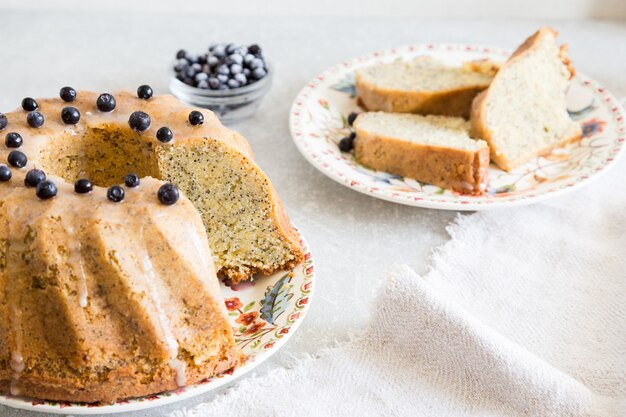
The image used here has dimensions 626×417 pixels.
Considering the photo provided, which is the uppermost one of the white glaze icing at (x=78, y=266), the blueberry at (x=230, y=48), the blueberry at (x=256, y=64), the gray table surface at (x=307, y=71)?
the white glaze icing at (x=78, y=266)

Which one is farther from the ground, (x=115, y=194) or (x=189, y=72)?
(x=115, y=194)

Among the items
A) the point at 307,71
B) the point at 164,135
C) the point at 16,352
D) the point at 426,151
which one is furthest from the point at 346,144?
the point at 16,352

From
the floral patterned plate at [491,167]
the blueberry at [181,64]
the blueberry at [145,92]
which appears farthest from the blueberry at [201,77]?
the blueberry at [145,92]

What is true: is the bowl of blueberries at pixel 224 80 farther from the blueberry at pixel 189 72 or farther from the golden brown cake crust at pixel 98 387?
the golden brown cake crust at pixel 98 387

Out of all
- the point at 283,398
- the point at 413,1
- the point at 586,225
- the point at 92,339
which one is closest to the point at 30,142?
the point at 92,339

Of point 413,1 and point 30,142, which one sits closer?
point 30,142

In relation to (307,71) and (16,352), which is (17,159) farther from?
(307,71)

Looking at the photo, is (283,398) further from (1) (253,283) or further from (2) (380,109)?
(2) (380,109)
